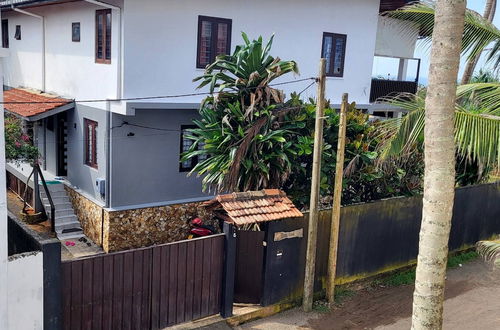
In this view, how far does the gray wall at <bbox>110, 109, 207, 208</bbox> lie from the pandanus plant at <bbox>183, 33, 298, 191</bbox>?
3508 mm

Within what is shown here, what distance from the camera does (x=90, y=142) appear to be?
1482cm

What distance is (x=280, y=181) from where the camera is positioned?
1059cm

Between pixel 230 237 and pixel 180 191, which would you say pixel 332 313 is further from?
pixel 180 191

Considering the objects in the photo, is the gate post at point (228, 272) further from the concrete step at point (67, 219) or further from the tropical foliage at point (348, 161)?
the concrete step at point (67, 219)

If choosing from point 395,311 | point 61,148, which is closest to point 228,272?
point 395,311

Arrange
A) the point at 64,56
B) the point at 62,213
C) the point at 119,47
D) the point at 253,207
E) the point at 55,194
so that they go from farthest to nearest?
1. the point at 64,56
2. the point at 55,194
3. the point at 62,213
4. the point at 119,47
5. the point at 253,207

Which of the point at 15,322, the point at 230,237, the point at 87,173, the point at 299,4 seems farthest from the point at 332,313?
the point at 299,4

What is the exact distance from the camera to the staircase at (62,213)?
14648 millimetres

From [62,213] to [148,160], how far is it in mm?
3339

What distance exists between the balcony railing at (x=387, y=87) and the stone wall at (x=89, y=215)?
1043 centimetres

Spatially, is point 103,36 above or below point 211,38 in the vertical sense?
below

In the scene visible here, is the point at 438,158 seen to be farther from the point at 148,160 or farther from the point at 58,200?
the point at 58,200

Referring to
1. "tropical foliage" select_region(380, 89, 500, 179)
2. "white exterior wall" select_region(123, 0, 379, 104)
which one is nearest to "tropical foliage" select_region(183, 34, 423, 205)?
"tropical foliage" select_region(380, 89, 500, 179)

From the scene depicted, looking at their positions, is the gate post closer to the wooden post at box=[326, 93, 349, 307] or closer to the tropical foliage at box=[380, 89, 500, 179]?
the wooden post at box=[326, 93, 349, 307]
